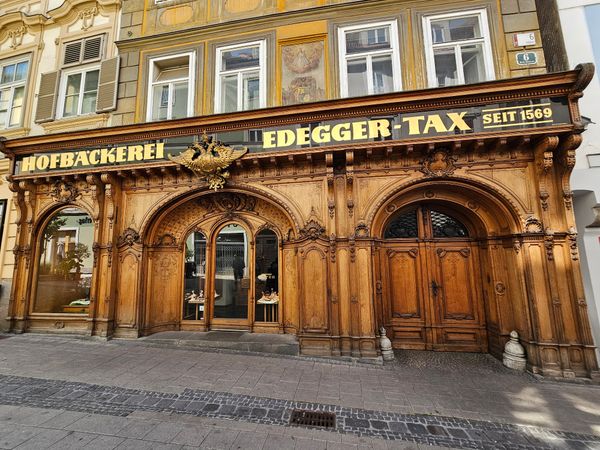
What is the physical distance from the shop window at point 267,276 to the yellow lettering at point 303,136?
2.32 m

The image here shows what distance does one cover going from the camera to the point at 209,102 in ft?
24.2

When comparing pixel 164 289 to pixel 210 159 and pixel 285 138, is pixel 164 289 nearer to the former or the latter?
pixel 210 159

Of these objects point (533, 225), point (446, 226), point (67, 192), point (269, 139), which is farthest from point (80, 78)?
point (533, 225)

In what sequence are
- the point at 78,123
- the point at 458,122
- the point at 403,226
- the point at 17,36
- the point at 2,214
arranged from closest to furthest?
the point at 458,122 < the point at 403,226 < the point at 78,123 < the point at 2,214 < the point at 17,36

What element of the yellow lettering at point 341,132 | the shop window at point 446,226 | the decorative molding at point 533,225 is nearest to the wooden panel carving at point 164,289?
the yellow lettering at point 341,132

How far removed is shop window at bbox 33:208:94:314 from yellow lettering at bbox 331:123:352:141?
655 centimetres

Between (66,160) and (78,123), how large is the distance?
1497 millimetres

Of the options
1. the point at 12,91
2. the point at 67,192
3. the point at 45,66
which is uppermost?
the point at 45,66

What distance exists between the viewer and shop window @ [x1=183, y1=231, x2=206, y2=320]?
288 inches

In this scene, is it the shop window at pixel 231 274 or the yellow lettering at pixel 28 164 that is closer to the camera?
the shop window at pixel 231 274

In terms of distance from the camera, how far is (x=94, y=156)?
7102 millimetres

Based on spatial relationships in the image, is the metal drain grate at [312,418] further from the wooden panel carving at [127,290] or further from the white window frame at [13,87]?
the white window frame at [13,87]

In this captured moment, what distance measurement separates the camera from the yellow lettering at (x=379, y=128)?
18.9 ft

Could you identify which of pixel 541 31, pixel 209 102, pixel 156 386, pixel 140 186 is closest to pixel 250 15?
pixel 209 102
